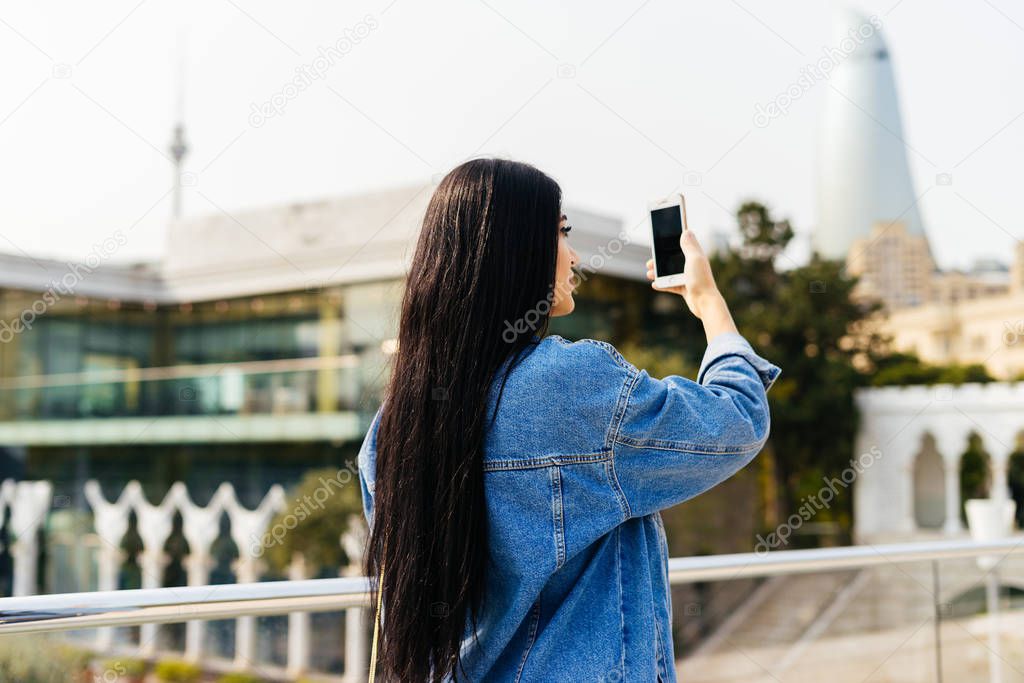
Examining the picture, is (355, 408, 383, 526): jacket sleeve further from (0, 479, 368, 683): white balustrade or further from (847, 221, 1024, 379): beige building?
Answer: (847, 221, 1024, 379): beige building

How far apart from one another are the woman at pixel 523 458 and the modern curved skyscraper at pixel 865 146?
133 feet

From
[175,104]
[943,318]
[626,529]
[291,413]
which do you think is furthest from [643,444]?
[943,318]

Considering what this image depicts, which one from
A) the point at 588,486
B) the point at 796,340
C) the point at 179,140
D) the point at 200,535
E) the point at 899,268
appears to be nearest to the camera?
the point at 588,486

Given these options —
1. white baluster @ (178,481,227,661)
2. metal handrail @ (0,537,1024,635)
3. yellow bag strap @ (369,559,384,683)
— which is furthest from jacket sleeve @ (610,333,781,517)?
white baluster @ (178,481,227,661)

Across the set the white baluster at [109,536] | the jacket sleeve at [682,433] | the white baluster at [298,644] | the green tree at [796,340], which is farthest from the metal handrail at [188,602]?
the green tree at [796,340]

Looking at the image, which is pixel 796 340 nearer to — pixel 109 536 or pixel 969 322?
pixel 969 322

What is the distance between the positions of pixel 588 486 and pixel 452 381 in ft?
0.54

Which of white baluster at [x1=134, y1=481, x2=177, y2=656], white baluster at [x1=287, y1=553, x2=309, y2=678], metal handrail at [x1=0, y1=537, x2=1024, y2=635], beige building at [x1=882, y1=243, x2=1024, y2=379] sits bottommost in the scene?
white baluster at [x1=287, y1=553, x2=309, y2=678]

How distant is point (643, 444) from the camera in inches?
34.8

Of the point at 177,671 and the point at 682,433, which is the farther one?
the point at 177,671

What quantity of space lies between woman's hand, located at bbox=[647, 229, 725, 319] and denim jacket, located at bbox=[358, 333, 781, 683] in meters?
0.12

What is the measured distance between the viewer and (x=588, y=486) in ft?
2.91

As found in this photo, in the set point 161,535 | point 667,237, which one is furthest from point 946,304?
point 667,237

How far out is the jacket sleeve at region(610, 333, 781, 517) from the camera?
88 cm
